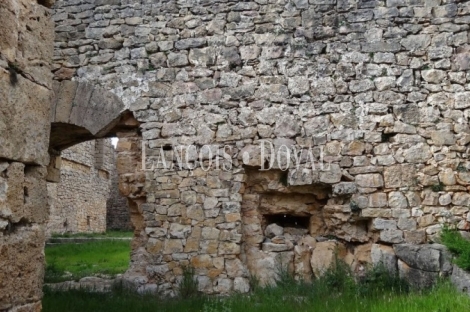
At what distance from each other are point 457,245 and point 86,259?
7365 millimetres

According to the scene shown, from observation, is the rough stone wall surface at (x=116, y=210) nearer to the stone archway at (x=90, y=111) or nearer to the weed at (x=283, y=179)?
the stone archway at (x=90, y=111)

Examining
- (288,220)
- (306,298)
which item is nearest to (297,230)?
(288,220)

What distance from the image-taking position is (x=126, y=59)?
6.79 meters

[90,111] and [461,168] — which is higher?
[90,111]

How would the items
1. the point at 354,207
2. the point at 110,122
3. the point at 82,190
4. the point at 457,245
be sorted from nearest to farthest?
1. the point at 457,245
2. the point at 354,207
3. the point at 110,122
4. the point at 82,190

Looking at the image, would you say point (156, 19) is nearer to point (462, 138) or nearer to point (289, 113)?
point (289, 113)

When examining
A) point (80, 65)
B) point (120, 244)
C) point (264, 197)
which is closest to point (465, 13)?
point (264, 197)

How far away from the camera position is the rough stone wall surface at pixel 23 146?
2658 millimetres

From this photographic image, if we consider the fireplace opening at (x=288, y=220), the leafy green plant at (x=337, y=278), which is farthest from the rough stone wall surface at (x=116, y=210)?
the leafy green plant at (x=337, y=278)

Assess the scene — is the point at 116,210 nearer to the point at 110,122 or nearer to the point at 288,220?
the point at 110,122

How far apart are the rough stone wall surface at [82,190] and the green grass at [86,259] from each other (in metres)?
2.65

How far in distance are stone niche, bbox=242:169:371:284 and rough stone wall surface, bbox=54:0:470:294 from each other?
0.02 meters

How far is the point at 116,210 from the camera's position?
64.3 feet

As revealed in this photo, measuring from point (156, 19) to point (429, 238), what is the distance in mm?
4449
